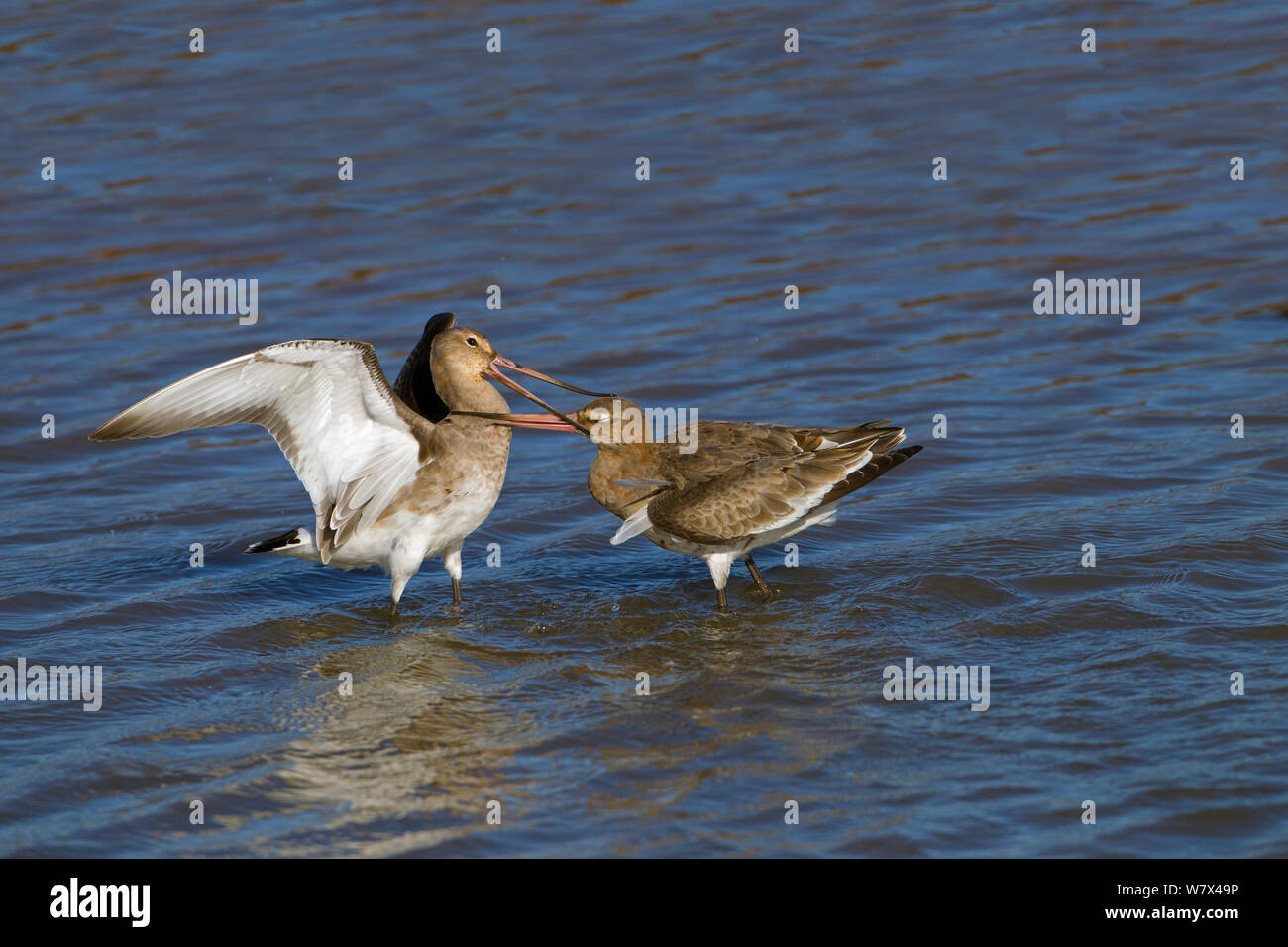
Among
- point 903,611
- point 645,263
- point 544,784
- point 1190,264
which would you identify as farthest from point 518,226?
point 544,784

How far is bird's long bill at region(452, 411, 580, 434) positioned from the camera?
6.73 m

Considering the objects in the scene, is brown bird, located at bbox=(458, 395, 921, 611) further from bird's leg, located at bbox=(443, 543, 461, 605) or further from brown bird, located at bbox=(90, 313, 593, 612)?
bird's leg, located at bbox=(443, 543, 461, 605)

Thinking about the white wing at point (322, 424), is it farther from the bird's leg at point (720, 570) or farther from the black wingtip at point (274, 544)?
the bird's leg at point (720, 570)

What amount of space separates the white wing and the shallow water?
1.82 ft

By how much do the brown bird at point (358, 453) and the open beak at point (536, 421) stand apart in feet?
0.13

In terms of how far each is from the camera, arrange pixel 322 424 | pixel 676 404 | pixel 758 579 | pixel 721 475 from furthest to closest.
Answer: pixel 676 404 → pixel 758 579 → pixel 721 475 → pixel 322 424

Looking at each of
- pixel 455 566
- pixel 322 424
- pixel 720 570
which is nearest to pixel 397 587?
pixel 455 566

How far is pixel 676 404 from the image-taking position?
872cm

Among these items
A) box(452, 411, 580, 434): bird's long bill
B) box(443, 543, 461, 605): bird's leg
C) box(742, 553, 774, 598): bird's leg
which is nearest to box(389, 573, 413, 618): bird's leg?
box(443, 543, 461, 605): bird's leg

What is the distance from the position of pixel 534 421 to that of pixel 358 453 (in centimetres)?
75

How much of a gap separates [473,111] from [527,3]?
199 cm

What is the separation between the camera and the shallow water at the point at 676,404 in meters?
5.04

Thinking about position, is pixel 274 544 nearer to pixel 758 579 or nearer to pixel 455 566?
pixel 455 566

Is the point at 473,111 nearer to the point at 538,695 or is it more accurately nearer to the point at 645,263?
the point at 645,263
